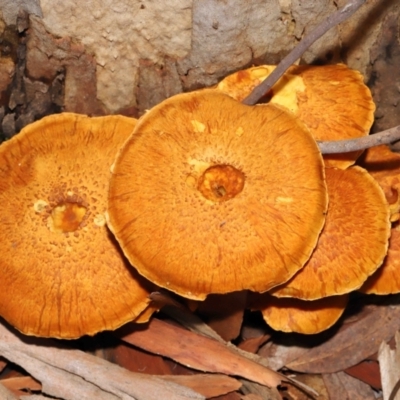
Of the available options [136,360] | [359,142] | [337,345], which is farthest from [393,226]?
[136,360]

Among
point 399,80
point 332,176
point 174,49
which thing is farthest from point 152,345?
point 399,80

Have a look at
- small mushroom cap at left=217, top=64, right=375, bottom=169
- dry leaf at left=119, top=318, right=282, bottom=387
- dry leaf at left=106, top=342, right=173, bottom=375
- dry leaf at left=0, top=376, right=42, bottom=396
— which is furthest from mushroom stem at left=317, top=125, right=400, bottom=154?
dry leaf at left=0, top=376, right=42, bottom=396

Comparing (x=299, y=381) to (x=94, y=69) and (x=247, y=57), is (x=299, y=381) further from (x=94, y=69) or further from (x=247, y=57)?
(x=94, y=69)

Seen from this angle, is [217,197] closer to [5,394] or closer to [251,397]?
[251,397]

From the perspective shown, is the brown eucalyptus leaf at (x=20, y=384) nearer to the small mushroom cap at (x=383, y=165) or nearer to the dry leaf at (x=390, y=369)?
the dry leaf at (x=390, y=369)

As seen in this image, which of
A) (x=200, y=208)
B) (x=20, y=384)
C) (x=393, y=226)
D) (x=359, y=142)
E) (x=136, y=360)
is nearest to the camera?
(x=200, y=208)

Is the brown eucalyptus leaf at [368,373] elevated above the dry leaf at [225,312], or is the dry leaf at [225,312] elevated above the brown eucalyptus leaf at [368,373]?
the dry leaf at [225,312]

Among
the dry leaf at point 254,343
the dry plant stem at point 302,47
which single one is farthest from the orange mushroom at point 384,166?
the dry leaf at point 254,343
